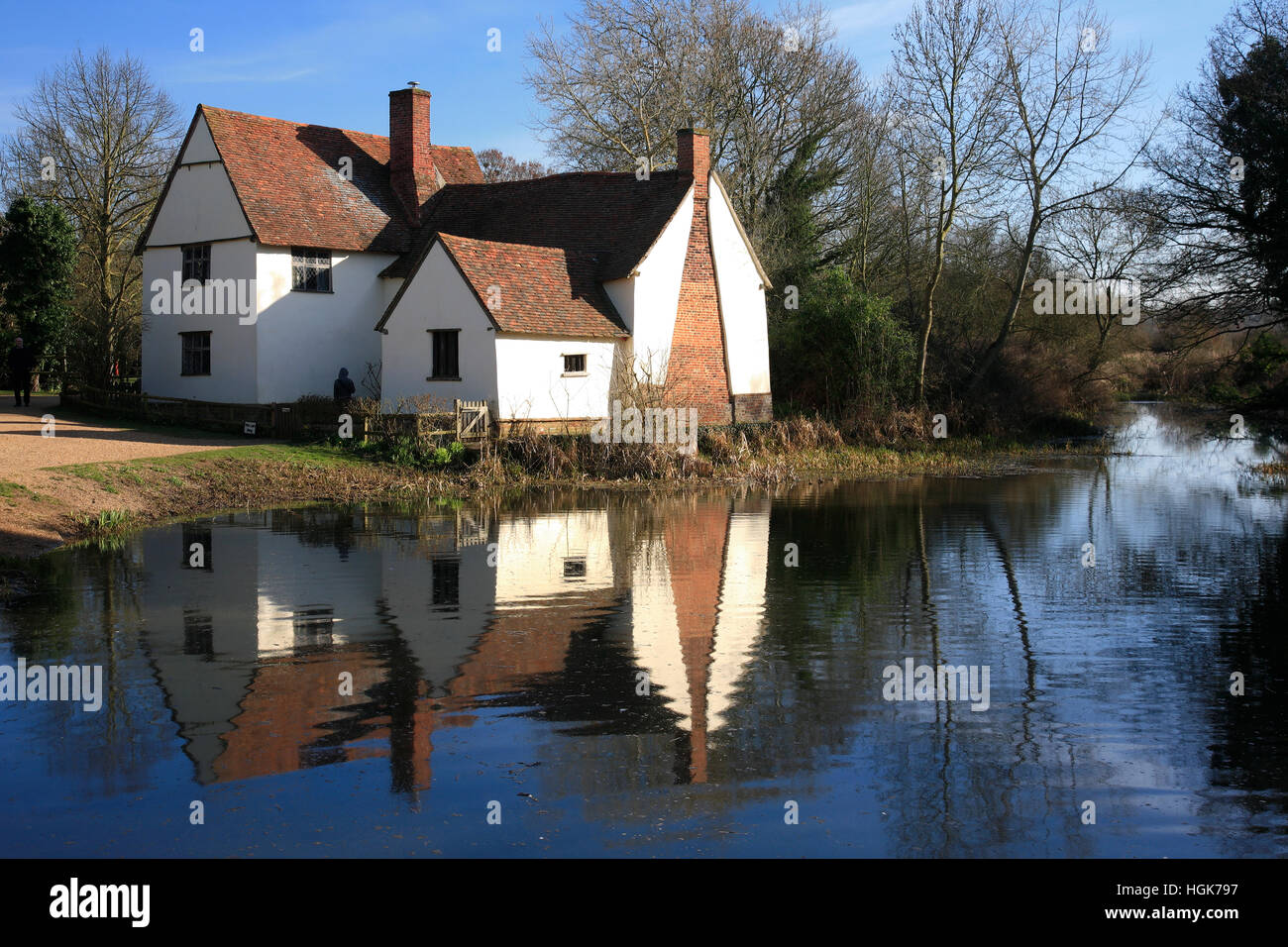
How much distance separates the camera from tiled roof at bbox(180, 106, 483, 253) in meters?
32.6

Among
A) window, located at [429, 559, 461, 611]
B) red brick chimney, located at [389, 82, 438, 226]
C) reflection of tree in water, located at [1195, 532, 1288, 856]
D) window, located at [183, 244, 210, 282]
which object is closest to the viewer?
reflection of tree in water, located at [1195, 532, 1288, 856]

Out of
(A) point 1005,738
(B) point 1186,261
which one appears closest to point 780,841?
(A) point 1005,738

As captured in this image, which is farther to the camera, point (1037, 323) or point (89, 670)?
point (1037, 323)

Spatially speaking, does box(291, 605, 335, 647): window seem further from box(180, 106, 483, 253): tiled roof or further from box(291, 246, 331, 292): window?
box(291, 246, 331, 292): window

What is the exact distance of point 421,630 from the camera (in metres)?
11.6

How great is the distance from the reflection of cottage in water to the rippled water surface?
0.05 metres

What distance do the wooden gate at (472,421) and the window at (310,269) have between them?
26.6ft

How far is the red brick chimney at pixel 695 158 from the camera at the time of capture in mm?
32594

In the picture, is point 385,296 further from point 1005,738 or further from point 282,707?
point 1005,738

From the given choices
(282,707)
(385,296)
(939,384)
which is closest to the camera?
(282,707)

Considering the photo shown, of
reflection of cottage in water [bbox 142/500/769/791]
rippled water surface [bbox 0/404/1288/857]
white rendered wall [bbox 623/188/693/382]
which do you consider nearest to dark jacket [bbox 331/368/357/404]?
white rendered wall [bbox 623/188/693/382]

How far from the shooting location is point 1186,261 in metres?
28.0

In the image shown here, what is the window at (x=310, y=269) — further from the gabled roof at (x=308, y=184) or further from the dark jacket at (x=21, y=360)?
the dark jacket at (x=21, y=360)
